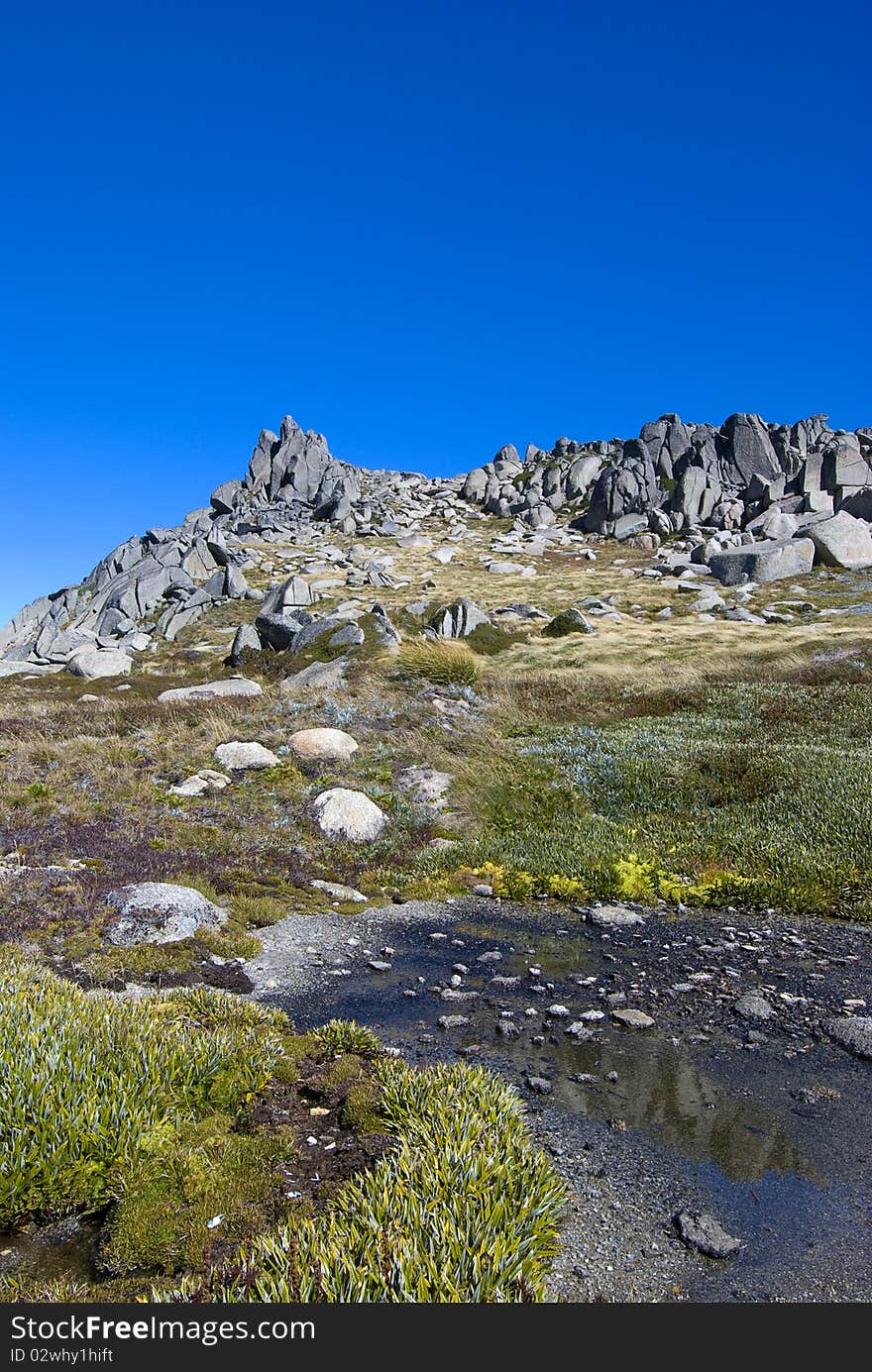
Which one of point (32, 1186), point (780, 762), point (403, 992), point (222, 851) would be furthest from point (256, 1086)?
point (780, 762)

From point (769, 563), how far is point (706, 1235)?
68925 millimetres

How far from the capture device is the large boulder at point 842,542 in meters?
68.2

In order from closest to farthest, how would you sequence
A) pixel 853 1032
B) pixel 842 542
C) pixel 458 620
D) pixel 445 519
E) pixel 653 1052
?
pixel 653 1052 < pixel 853 1032 < pixel 458 620 < pixel 842 542 < pixel 445 519

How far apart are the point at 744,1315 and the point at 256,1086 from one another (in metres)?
4.51

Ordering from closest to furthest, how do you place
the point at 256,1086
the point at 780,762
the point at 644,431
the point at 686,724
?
the point at 256,1086 < the point at 780,762 < the point at 686,724 < the point at 644,431

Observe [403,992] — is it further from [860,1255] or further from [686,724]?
[686,724]

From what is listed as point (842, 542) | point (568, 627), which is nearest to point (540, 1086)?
point (568, 627)

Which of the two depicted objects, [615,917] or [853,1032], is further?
[615,917]

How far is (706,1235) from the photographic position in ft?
18.1

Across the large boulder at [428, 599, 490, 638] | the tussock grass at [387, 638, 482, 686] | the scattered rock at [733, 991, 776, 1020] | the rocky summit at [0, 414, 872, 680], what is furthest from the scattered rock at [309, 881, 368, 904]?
the large boulder at [428, 599, 490, 638]

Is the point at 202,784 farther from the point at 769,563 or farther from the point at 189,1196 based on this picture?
the point at 769,563

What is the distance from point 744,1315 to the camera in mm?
4336

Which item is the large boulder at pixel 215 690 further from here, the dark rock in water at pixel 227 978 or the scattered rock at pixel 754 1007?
the scattered rock at pixel 754 1007

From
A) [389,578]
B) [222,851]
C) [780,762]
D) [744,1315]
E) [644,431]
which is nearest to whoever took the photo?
[744,1315]
